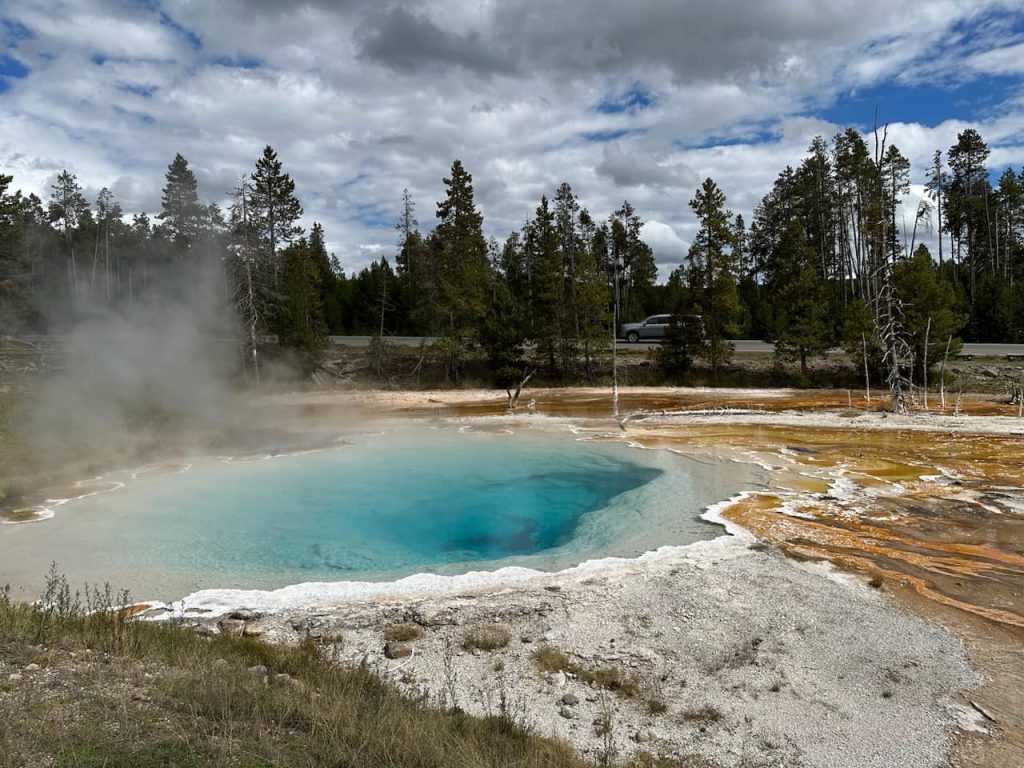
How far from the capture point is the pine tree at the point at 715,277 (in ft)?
85.8

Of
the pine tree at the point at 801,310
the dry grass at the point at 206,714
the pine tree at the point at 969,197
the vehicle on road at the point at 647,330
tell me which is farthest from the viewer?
the pine tree at the point at 969,197

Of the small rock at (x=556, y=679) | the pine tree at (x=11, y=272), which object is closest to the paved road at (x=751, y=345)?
the pine tree at (x=11, y=272)

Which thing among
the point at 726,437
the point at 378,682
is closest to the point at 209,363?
the point at 726,437

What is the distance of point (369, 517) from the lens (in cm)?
1077

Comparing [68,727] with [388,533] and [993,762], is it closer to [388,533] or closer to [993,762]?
[993,762]

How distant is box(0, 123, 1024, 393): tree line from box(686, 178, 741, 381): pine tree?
0.07 meters

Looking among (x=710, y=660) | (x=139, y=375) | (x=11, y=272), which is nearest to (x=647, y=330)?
(x=139, y=375)

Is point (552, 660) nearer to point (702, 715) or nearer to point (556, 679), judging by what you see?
point (556, 679)

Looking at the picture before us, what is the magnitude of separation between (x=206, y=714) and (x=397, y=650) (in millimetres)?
2170

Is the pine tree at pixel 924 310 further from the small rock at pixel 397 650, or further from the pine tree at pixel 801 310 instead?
the small rock at pixel 397 650

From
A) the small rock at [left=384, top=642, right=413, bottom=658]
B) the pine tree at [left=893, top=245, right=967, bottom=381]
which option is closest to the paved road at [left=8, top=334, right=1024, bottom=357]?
the pine tree at [left=893, top=245, right=967, bottom=381]

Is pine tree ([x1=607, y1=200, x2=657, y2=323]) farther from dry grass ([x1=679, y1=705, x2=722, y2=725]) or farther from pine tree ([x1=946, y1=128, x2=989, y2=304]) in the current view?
dry grass ([x1=679, y1=705, x2=722, y2=725])

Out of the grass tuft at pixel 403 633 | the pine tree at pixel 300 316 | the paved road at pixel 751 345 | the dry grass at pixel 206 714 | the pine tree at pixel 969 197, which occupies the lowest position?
the grass tuft at pixel 403 633

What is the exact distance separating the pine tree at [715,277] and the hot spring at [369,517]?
12685 millimetres
